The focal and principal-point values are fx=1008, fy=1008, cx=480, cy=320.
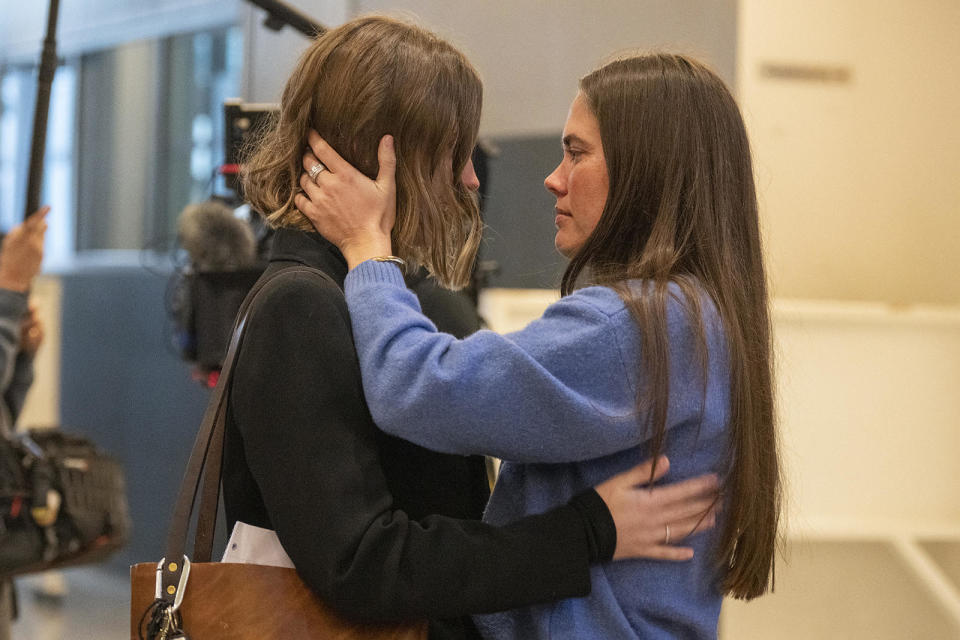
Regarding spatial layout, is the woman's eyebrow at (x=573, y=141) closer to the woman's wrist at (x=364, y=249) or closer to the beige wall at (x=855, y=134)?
the woman's wrist at (x=364, y=249)

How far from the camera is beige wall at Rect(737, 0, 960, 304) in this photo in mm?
2803

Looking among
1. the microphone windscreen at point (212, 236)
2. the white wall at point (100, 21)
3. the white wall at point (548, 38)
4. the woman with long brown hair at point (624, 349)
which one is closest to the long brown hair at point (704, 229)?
the woman with long brown hair at point (624, 349)

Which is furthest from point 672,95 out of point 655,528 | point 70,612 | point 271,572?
point 70,612

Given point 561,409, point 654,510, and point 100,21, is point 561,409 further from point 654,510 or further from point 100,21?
point 100,21

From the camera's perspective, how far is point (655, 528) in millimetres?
1077

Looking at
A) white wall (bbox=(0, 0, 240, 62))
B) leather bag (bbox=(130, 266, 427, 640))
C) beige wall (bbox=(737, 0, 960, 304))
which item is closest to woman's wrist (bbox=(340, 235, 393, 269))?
leather bag (bbox=(130, 266, 427, 640))

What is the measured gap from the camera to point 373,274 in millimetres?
1084

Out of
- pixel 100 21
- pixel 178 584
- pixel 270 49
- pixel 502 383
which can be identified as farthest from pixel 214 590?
pixel 100 21

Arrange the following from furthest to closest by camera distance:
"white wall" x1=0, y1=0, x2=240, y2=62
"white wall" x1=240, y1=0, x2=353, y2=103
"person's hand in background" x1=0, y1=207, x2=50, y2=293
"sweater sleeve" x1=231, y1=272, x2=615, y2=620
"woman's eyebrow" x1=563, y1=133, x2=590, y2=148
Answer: "white wall" x1=0, y1=0, x2=240, y2=62 < "white wall" x1=240, y1=0, x2=353, y2=103 < "person's hand in background" x1=0, y1=207, x2=50, y2=293 < "woman's eyebrow" x1=563, y1=133, x2=590, y2=148 < "sweater sleeve" x1=231, y1=272, x2=615, y2=620

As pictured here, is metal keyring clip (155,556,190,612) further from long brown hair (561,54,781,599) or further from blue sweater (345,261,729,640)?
long brown hair (561,54,781,599)

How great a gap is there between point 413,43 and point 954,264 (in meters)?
2.34

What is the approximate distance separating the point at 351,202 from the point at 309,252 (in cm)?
7

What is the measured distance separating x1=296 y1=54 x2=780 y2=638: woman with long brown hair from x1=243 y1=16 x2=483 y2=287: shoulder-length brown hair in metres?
0.03

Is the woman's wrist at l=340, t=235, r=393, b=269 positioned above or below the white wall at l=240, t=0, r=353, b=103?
below
